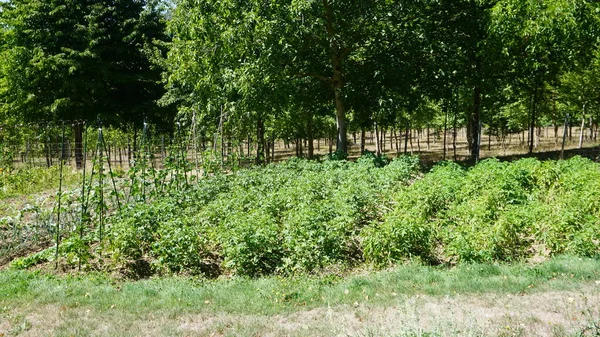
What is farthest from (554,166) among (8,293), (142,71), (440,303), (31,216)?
(142,71)

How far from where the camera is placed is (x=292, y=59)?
666 inches

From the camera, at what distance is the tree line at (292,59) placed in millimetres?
15562

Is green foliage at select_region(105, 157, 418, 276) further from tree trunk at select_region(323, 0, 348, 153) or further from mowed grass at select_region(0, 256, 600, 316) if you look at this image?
tree trunk at select_region(323, 0, 348, 153)

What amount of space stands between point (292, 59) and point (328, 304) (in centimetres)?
1300

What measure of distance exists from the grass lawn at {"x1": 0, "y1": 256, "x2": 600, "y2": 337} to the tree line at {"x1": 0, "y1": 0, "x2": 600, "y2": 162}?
911cm

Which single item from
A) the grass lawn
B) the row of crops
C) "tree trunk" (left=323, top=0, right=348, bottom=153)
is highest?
"tree trunk" (left=323, top=0, right=348, bottom=153)

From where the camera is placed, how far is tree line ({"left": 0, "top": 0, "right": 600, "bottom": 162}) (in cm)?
1556

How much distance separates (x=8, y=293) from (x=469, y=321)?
5847mm

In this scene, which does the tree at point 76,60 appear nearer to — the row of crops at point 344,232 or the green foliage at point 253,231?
the green foliage at point 253,231

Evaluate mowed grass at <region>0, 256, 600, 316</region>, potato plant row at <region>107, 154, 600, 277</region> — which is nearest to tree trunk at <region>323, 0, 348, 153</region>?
potato plant row at <region>107, 154, 600, 277</region>

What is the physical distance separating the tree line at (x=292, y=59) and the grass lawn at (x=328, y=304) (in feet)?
29.9

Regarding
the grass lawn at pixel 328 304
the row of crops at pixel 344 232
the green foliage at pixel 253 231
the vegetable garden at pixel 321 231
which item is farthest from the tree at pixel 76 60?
the grass lawn at pixel 328 304

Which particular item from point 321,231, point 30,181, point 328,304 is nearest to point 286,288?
point 328,304

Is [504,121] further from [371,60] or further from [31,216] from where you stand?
[31,216]
